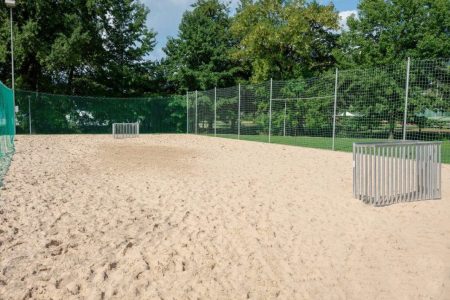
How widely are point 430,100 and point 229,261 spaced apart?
43.2ft

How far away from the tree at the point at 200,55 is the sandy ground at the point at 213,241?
20301 mm

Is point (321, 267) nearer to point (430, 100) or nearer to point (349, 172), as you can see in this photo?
point (349, 172)

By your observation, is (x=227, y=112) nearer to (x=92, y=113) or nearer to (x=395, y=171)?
(x=92, y=113)

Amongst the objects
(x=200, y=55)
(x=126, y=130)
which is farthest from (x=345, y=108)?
(x=200, y=55)

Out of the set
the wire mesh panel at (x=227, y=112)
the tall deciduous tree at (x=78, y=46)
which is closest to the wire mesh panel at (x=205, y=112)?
the wire mesh panel at (x=227, y=112)

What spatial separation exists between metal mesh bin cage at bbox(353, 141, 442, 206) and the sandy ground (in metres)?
0.25

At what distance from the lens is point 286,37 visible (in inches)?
924

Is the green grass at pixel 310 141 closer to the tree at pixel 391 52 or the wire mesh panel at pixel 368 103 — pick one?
the wire mesh panel at pixel 368 103

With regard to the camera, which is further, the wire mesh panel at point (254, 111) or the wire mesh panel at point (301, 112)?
the wire mesh panel at point (254, 111)

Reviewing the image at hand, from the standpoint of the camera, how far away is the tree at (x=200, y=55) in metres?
26.6

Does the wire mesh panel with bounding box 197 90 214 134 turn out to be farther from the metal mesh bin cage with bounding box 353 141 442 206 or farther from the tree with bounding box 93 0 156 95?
the metal mesh bin cage with bounding box 353 141 442 206

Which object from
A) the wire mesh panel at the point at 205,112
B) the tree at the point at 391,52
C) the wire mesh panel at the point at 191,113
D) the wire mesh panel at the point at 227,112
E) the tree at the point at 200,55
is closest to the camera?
the tree at the point at 391,52

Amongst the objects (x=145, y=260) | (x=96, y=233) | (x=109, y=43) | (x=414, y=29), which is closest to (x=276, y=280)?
(x=145, y=260)

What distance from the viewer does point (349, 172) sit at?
8289 millimetres
